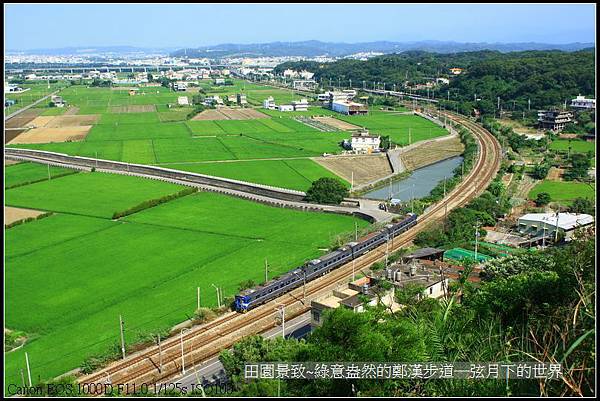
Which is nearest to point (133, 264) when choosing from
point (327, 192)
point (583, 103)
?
point (327, 192)

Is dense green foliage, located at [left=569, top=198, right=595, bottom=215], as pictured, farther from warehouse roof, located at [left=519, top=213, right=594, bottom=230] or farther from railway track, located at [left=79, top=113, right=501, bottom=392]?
railway track, located at [left=79, top=113, right=501, bottom=392]

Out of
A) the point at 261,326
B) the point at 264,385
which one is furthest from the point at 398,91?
the point at 264,385

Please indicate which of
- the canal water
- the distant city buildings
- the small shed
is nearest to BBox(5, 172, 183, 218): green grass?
the canal water

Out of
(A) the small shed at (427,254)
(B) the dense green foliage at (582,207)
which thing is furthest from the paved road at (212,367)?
(B) the dense green foliage at (582,207)

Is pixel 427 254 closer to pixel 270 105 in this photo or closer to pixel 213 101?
pixel 270 105

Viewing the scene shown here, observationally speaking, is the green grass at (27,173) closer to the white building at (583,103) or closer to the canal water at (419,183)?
the canal water at (419,183)

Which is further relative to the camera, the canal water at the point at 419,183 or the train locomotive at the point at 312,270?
the canal water at the point at 419,183

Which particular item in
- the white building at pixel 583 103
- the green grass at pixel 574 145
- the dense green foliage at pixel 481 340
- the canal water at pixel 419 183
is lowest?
the canal water at pixel 419 183
